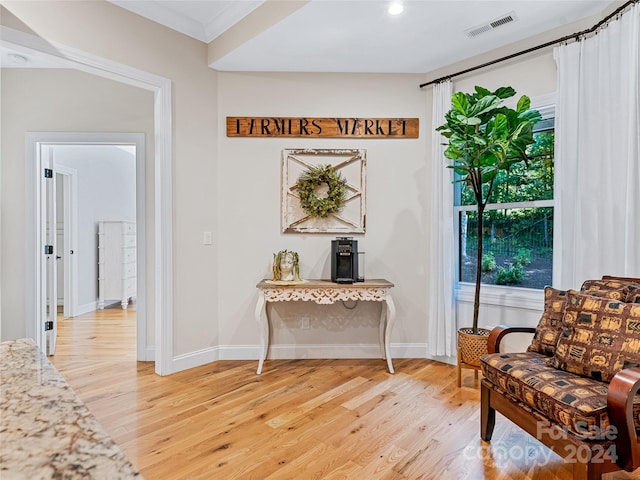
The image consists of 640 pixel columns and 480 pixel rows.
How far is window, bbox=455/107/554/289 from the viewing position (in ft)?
9.70

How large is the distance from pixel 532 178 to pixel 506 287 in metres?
0.94

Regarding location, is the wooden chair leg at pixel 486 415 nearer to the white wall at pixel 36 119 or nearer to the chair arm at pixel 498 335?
Answer: the chair arm at pixel 498 335

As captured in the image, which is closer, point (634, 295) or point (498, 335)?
point (634, 295)

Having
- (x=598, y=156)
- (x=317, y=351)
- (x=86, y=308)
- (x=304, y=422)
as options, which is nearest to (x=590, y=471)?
(x=304, y=422)

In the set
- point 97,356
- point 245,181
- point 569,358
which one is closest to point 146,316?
point 97,356

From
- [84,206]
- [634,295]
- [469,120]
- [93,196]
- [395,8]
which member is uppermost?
[395,8]

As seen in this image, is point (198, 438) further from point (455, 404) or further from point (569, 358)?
point (569, 358)

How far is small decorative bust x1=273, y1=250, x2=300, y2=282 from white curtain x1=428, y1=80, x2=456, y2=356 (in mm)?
1279

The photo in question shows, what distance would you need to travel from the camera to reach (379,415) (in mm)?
2443

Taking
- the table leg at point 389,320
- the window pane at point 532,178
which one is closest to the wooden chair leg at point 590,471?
the table leg at point 389,320

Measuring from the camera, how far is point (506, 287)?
3.19m

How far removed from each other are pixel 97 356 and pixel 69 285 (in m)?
2.50

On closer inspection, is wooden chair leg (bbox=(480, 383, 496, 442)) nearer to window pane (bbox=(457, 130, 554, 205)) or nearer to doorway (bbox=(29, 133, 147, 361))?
window pane (bbox=(457, 130, 554, 205))

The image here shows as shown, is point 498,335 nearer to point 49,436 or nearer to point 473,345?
point 473,345
